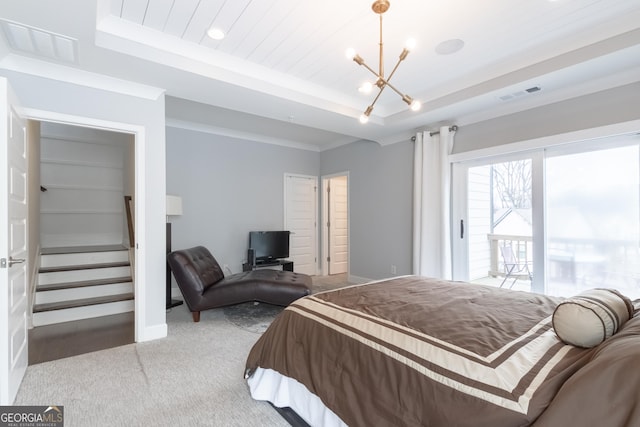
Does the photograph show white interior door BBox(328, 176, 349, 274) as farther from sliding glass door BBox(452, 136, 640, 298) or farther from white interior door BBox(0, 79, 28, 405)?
white interior door BBox(0, 79, 28, 405)

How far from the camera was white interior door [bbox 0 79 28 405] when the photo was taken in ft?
5.95

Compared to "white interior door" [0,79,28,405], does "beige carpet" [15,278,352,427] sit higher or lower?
lower

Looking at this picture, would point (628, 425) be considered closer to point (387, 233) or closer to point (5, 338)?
point (5, 338)

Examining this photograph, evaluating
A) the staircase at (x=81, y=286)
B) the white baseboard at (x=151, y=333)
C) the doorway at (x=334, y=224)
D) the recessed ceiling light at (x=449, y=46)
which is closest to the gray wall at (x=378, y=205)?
the doorway at (x=334, y=224)

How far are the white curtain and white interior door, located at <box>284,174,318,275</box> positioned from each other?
2.34m

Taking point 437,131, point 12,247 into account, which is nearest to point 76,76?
point 12,247

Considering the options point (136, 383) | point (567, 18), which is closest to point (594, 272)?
point (567, 18)

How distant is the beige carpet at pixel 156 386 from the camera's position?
1.82 meters

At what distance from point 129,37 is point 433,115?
320 cm

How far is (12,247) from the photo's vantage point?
1.96 m

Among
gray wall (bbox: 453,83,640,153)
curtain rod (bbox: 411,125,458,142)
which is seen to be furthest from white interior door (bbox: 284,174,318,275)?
gray wall (bbox: 453,83,640,153)

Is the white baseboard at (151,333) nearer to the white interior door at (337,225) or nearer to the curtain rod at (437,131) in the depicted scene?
the white interior door at (337,225)

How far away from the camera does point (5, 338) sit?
1.84m

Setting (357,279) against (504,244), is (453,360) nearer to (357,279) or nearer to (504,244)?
(504,244)
